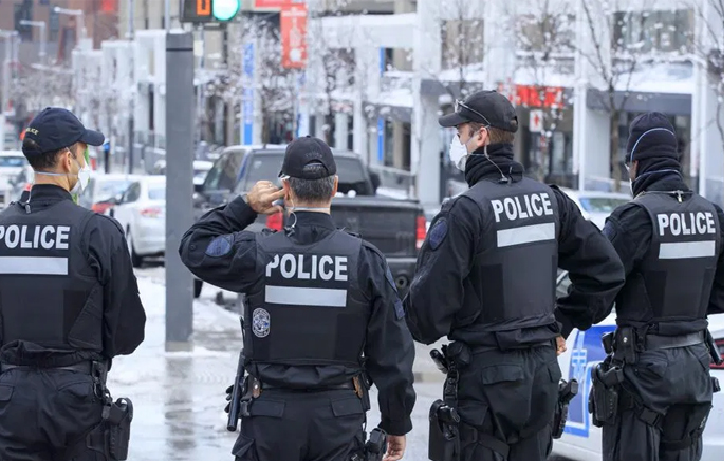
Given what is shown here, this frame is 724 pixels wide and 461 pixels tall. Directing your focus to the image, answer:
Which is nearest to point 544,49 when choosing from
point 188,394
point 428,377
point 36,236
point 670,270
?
point 428,377

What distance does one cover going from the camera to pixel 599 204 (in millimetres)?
24438

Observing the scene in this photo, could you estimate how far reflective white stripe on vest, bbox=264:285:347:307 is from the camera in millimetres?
5340

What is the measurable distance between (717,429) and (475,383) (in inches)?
103

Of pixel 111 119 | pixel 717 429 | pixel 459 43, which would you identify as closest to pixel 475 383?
pixel 717 429

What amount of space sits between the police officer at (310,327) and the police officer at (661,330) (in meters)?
1.58

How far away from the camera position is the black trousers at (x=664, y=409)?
650 centimetres

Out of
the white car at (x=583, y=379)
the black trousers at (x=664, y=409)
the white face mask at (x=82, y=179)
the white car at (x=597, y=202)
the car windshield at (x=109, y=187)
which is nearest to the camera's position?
the white face mask at (x=82, y=179)

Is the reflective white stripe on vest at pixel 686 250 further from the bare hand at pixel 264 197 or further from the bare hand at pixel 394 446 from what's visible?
the bare hand at pixel 264 197

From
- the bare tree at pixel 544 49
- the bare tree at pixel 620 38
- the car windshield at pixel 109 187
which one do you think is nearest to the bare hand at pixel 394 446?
the car windshield at pixel 109 187

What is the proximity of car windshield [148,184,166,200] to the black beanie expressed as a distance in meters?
20.2

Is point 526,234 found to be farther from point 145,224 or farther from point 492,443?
point 145,224

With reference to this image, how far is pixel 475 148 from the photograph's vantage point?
604 cm

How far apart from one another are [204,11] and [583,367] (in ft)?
20.8

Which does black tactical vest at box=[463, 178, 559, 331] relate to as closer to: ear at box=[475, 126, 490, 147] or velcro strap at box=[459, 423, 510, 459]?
ear at box=[475, 126, 490, 147]
